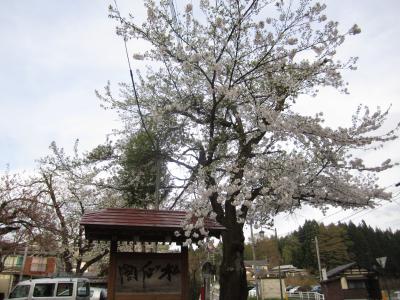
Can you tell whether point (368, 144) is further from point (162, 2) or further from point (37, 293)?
point (37, 293)

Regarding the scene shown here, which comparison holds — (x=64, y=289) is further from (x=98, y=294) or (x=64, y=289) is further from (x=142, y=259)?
(x=142, y=259)

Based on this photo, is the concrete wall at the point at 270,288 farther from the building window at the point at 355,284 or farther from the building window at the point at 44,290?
the building window at the point at 44,290

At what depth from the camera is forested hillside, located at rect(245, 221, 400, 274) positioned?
60.8 meters

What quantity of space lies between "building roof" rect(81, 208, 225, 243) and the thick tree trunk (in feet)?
4.24

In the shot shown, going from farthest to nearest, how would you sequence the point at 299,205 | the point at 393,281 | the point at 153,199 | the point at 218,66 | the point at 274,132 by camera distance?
the point at 393,281 → the point at 153,199 → the point at 299,205 → the point at 274,132 → the point at 218,66

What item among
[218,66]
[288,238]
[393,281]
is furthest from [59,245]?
[288,238]

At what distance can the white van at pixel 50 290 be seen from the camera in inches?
562

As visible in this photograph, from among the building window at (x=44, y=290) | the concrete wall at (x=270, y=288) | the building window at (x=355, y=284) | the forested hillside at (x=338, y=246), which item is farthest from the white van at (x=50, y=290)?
the forested hillside at (x=338, y=246)

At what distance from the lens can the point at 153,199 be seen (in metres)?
14.1

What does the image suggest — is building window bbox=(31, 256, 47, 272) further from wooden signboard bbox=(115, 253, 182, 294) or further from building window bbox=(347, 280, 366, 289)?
wooden signboard bbox=(115, 253, 182, 294)

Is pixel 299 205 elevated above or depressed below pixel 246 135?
below

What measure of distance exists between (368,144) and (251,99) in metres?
3.25

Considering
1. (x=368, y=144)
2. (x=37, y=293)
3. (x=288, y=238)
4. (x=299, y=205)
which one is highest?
(x=288, y=238)

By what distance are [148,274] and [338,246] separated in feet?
208
